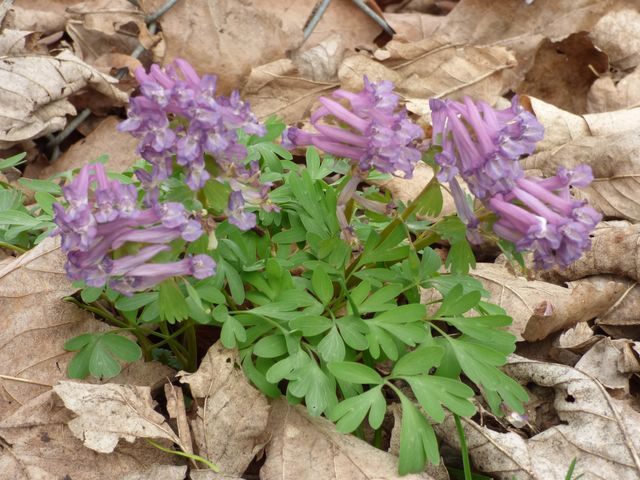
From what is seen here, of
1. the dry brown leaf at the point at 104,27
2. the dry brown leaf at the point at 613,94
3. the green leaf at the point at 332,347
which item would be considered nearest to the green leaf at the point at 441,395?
the green leaf at the point at 332,347

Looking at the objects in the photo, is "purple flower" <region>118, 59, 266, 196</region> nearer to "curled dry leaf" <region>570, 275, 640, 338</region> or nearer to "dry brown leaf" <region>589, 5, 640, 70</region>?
"curled dry leaf" <region>570, 275, 640, 338</region>

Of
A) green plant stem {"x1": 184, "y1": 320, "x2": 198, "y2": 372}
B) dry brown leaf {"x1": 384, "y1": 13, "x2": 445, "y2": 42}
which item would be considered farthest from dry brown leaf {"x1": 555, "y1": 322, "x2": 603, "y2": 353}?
dry brown leaf {"x1": 384, "y1": 13, "x2": 445, "y2": 42}

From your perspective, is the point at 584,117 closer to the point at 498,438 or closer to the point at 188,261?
the point at 498,438

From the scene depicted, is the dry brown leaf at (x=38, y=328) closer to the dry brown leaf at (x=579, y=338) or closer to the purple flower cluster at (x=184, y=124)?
the purple flower cluster at (x=184, y=124)

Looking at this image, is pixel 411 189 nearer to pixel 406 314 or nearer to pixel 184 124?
pixel 406 314

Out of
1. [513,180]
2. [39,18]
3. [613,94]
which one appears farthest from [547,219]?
[39,18]

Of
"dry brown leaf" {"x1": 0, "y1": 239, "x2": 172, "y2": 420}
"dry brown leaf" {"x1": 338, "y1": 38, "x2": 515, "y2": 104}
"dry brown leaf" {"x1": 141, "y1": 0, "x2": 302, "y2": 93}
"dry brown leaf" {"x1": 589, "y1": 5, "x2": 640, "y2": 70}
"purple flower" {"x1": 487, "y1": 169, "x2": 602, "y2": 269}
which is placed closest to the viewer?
Result: "purple flower" {"x1": 487, "y1": 169, "x2": 602, "y2": 269}

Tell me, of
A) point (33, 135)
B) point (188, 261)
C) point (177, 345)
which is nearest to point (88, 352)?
point (177, 345)
